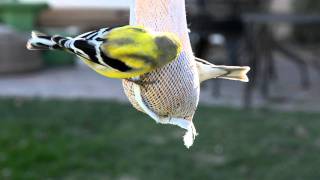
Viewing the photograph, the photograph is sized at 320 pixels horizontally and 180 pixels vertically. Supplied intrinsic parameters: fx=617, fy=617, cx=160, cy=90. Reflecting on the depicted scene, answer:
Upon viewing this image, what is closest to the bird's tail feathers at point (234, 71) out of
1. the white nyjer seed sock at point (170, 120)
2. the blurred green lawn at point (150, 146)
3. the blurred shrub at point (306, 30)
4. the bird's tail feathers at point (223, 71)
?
the bird's tail feathers at point (223, 71)

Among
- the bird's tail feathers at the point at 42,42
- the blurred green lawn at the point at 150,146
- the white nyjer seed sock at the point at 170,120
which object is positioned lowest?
the blurred green lawn at the point at 150,146

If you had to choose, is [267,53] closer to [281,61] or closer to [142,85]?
[281,61]

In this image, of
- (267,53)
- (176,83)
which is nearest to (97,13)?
(267,53)

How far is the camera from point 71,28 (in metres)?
8.31

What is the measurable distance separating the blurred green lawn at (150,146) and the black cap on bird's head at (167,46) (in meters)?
2.62

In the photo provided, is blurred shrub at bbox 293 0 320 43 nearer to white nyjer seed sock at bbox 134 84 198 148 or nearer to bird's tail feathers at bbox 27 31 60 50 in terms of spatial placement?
white nyjer seed sock at bbox 134 84 198 148

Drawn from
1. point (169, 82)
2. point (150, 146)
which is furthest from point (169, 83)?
point (150, 146)

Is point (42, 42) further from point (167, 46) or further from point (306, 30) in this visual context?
point (306, 30)

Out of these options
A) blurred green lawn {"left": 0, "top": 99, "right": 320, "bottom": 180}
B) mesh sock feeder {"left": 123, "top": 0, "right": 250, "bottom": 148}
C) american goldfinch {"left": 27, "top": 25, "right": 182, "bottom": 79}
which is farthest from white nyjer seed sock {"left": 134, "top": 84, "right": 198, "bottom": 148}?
blurred green lawn {"left": 0, "top": 99, "right": 320, "bottom": 180}

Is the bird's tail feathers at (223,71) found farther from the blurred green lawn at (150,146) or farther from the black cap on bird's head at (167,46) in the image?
the blurred green lawn at (150,146)

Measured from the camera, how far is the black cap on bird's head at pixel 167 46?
90 centimetres

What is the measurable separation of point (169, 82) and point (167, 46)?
0.19 m

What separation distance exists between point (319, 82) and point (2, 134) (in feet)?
13.3

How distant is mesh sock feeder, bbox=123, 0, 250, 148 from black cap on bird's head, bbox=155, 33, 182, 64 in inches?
5.1
